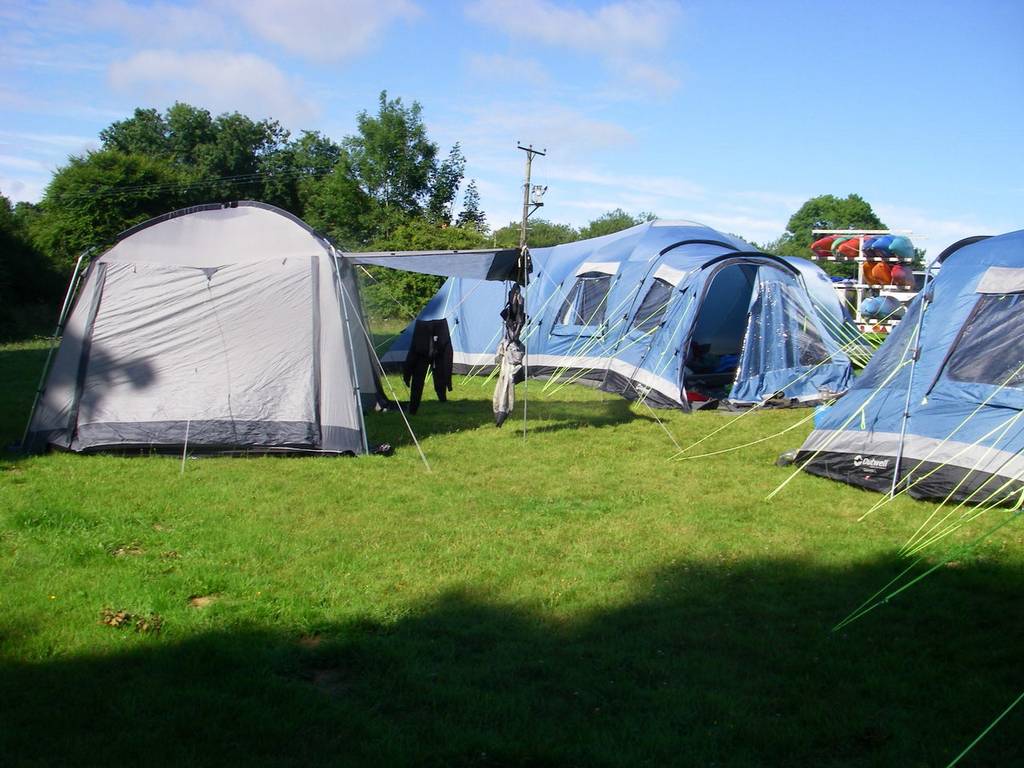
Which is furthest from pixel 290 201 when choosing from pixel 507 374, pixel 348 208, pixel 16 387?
pixel 507 374

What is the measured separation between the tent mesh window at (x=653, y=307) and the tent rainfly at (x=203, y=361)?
15.9 feet

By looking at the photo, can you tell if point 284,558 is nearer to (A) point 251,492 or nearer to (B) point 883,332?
(A) point 251,492

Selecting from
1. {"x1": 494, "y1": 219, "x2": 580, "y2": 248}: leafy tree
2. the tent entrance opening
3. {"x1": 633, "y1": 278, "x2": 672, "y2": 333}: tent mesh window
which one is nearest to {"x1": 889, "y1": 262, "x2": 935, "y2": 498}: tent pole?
{"x1": 633, "y1": 278, "x2": 672, "y2": 333}: tent mesh window

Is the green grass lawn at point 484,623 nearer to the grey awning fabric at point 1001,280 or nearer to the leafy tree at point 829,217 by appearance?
the grey awning fabric at point 1001,280

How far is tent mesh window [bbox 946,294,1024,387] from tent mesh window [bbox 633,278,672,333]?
568 cm

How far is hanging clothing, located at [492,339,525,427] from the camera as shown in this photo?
33.4 feet

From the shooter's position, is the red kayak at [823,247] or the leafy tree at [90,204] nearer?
the leafy tree at [90,204]

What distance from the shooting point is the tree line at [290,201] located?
25.2 m

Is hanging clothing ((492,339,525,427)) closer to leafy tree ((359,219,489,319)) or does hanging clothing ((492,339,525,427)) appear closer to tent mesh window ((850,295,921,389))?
tent mesh window ((850,295,921,389))

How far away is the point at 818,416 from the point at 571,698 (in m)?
5.74

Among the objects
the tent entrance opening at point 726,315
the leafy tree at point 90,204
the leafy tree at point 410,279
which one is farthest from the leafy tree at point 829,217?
the tent entrance opening at point 726,315

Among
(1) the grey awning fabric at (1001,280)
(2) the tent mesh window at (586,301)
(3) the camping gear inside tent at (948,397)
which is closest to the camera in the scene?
(3) the camping gear inside tent at (948,397)

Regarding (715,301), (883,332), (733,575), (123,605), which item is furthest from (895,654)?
(883,332)

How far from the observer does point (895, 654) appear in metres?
4.55
